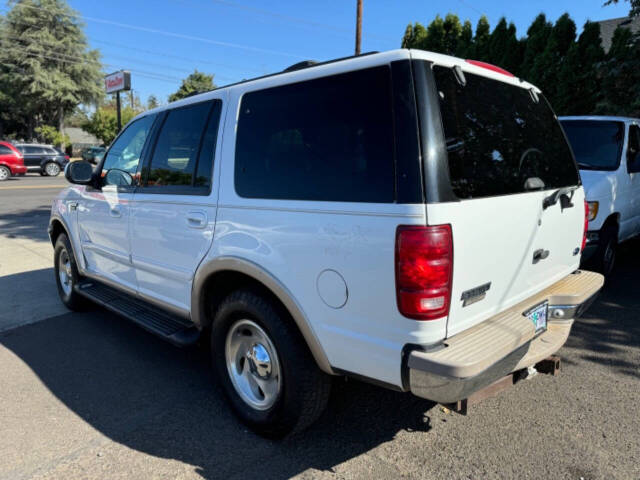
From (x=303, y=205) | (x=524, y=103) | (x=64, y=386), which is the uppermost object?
(x=524, y=103)

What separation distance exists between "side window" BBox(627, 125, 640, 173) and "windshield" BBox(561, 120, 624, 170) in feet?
0.61

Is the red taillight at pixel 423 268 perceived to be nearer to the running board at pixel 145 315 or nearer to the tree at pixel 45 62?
the running board at pixel 145 315

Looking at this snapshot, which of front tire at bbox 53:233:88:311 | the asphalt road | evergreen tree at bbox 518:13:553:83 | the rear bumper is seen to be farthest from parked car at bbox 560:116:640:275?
evergreen tree at bbox 518:13:553:83

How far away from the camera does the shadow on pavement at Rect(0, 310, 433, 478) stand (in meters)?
2.55

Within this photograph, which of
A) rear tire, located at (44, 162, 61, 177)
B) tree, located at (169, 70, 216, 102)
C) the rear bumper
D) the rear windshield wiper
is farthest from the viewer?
tree, located at (169, 70, 216, 102)

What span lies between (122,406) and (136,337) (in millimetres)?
1251

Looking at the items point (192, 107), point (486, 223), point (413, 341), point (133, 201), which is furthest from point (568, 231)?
point (133, 201)

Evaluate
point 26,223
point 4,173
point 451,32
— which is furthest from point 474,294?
point 4,173

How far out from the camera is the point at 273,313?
96.8 inches

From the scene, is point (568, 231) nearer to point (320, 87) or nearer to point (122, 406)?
point (320, 87)

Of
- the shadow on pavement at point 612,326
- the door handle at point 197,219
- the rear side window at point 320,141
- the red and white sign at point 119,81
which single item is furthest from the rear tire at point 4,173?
the shadow on pavement at point 612,326

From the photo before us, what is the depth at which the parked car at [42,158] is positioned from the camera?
2381cm

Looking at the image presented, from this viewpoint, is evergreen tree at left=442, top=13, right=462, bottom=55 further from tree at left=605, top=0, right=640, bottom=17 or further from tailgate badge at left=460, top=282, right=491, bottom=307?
tailgate badge at left=460, top=282, right=491, bottom=307

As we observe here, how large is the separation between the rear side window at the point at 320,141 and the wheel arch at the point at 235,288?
43 cm
